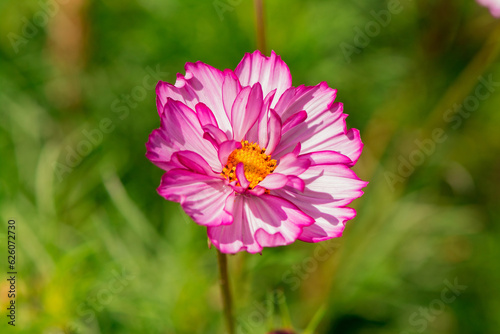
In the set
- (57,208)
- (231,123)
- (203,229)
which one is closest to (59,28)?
(57,208)

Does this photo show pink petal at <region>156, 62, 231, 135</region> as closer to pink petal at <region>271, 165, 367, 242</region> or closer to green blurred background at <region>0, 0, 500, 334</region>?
pink petal at <region>271, 165, 367, 242</region>

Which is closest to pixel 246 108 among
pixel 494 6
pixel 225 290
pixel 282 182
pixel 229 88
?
pixel 229 88

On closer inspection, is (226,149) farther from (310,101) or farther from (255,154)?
(310,101)

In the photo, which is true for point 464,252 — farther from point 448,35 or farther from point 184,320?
point 184,320

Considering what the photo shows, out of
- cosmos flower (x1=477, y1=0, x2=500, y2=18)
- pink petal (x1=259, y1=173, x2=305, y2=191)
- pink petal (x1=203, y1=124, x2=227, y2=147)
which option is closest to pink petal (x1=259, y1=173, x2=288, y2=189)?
pink petal (x1=259, y1=173, x2=305, y2=191)

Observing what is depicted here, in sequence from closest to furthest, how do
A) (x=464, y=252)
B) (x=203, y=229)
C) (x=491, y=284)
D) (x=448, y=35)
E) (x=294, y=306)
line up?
(x=203, y=229)
(x=294, y=306)
(x=491, y=284)
(x=464, y=252)
(x=448, y=35)

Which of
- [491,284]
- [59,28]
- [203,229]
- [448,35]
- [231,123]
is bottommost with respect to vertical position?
[491,284]

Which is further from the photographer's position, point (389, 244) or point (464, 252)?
point (464, 252)
